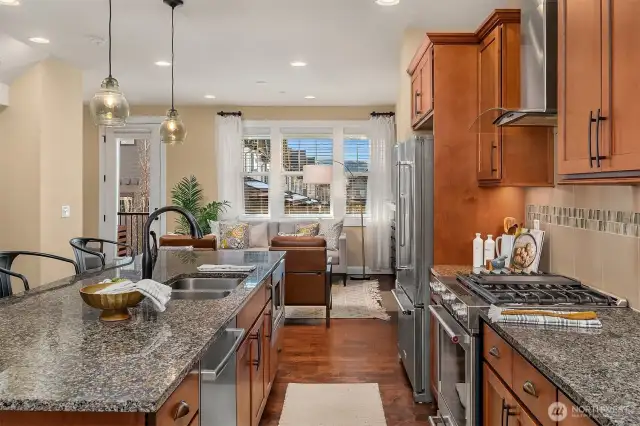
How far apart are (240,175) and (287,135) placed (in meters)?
1.03

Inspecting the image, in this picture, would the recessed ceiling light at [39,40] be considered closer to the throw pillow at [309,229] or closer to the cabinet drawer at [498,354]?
the throw pillow at [309,229]

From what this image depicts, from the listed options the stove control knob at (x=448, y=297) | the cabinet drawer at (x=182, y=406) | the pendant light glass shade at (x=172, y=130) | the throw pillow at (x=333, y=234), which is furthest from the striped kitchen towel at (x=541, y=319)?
the throw pillow at (x=333, y=234)

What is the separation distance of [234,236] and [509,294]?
5747 millimetres

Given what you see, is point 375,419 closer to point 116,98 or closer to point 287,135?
point 116,98

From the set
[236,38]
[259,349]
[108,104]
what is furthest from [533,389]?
[236,38]

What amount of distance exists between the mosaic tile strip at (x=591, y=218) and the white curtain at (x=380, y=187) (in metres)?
5.08

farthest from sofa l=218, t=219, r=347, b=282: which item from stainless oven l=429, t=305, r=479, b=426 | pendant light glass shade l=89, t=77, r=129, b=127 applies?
stainless oven l=429, t=305, r=479, b=426

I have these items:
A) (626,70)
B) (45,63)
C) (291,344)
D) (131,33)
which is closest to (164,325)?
(626,70)

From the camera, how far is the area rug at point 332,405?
3053 millimetres

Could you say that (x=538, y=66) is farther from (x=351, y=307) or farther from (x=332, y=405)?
(x=351, y=307)

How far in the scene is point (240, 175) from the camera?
27.8ft

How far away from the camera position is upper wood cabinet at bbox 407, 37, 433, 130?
132 inches

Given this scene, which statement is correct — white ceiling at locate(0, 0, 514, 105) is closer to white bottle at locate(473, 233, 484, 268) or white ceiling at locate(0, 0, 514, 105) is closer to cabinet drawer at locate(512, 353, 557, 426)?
white bottle at locate(473, 233, 484, 268)

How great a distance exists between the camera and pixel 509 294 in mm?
2207
